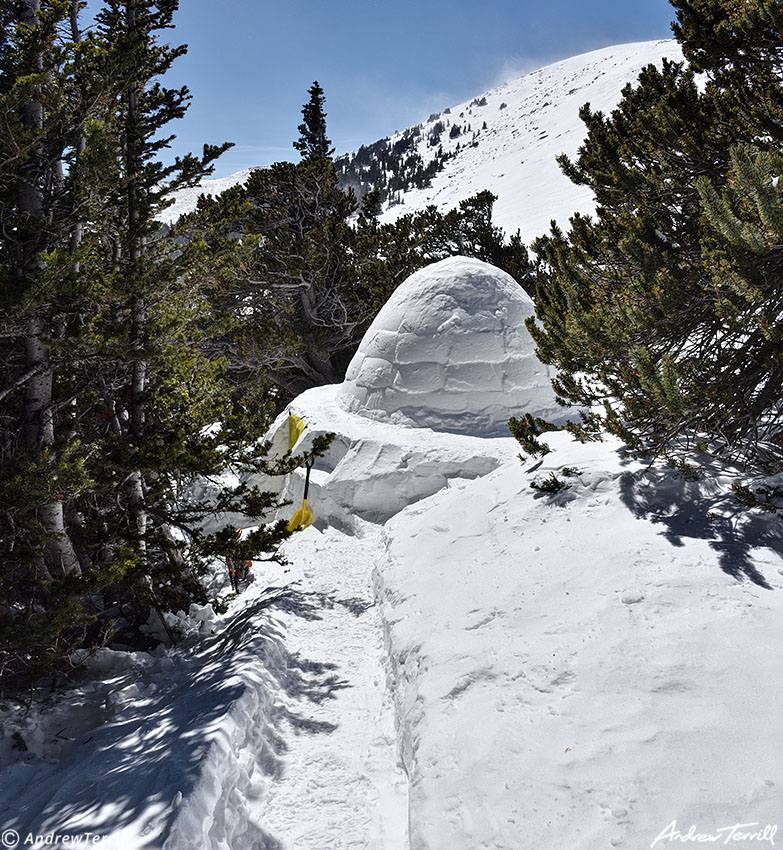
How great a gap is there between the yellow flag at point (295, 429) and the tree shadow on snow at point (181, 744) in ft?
16.6

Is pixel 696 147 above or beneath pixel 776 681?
above

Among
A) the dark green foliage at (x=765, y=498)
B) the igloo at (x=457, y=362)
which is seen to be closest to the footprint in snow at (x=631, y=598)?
the dark green foliage at (x=765, y=498)

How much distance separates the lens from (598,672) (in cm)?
372

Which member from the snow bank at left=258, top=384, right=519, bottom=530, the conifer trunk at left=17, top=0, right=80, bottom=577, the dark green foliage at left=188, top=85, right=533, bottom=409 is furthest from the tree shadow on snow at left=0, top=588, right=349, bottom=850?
the dark green foliage at left=188, top=85, right=533, bottom=409

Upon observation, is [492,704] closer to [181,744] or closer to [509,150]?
[181,744]

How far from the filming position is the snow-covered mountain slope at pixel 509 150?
137 ft

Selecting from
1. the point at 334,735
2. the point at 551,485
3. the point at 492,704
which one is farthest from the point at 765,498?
the point at 334,735

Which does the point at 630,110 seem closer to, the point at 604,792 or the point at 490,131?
the point at 604,792

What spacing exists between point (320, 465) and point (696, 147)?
296 inches

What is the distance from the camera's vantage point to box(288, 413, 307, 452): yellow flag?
Answer: 35.1 ft

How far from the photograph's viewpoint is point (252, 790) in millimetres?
3809

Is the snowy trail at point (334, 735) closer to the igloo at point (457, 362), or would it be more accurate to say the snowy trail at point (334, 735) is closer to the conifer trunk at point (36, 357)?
the conifer trunk at point (36, 357)

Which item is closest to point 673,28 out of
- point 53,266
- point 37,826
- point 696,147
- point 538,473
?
point 696,147

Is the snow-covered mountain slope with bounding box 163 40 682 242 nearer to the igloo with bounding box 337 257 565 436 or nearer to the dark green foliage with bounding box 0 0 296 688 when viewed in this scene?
the igloo with bounding box 337 257 565 436
